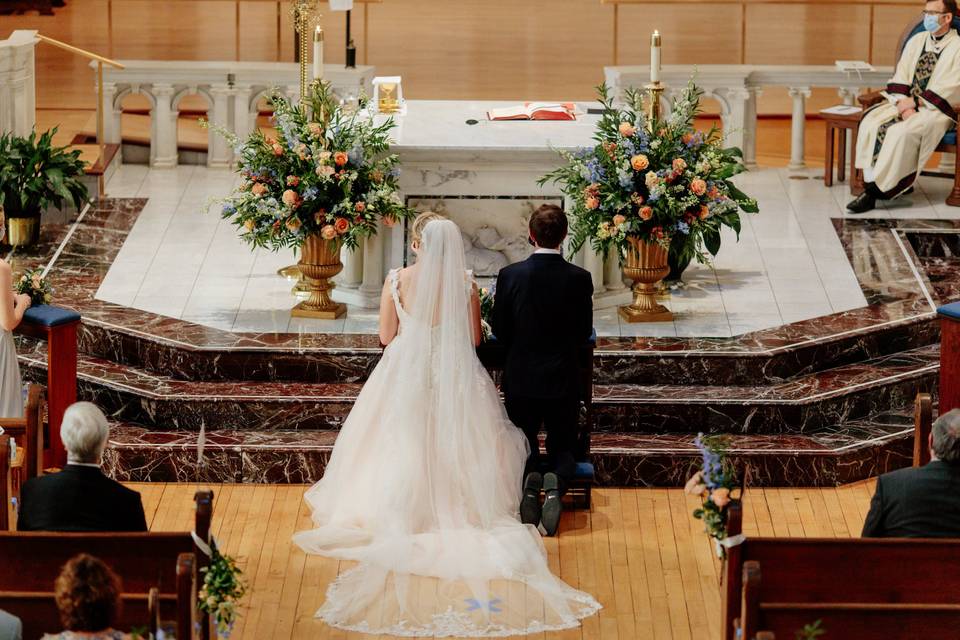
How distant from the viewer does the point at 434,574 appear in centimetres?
716

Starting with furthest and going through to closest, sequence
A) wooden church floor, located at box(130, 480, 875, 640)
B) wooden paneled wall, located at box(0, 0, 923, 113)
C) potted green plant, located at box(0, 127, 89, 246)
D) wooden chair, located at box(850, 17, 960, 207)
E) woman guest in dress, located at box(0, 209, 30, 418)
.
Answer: wooden paneled wall, located at box(0, 0, 923, 113), wooden chair, located at box(850, 17, 960, 207), potted green plant, located at box(0, 127, 89, 246), woman guest in dress, located at box(0, 209, 30, 418), wooden church floor, located at box(130, 480, 875, 640)

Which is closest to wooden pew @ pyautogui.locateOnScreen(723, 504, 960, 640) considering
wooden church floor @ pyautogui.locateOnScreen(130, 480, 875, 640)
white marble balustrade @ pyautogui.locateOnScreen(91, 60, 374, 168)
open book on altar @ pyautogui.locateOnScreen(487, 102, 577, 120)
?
wooden church floor @ pyautogui.locateOnScreen(130, 480, 875, 640)

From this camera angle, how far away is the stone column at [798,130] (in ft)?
42.7

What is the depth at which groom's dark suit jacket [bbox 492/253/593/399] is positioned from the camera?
7.55 metres

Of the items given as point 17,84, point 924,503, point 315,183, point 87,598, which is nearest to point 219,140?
point 17,84

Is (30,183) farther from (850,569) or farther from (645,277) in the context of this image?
(850,569)

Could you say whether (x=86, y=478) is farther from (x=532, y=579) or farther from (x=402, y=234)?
(x=402, y=234)

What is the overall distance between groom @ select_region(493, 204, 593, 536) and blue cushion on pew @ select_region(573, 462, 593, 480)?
0.10 meters

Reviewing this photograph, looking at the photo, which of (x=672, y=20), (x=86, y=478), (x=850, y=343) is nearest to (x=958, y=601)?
(x=86, y=478)

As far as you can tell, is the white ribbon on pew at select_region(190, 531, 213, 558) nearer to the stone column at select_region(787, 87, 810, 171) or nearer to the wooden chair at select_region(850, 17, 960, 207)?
the wooden chair at select_region(850, 17, 960, 207)

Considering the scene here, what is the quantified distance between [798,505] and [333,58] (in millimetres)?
9805

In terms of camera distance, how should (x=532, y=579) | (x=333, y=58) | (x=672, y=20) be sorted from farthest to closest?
(x=672, y=20) → (x=333, y=58) → (x=532, y=579)

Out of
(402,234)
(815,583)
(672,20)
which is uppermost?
(672,20)

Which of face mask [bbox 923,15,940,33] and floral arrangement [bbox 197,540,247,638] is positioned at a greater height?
face mask [bbox 923,15,940,33]
